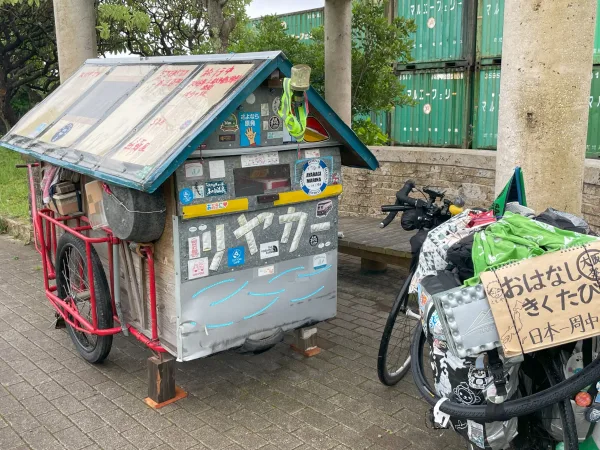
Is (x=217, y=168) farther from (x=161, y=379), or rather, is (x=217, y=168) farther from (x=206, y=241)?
(x=161, y=379)

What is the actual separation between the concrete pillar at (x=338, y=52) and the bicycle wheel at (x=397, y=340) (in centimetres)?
408

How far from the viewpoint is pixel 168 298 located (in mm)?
3865

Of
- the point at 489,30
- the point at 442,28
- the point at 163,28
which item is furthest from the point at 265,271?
the point at 163,28

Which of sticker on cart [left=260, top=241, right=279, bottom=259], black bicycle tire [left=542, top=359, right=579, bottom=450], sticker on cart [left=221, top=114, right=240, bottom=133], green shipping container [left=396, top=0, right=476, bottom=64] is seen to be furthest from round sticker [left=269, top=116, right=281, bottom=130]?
green shipping container [left=396, top=0, right=476, bottom=64]

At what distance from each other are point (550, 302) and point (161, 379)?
2.47 meters

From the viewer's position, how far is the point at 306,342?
471cm

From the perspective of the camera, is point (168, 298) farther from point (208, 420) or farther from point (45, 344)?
point (45, 344)

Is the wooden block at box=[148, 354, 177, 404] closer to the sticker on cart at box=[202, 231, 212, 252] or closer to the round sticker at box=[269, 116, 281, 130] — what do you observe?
the sticker on cart at box=[202, 231, 212, 252]

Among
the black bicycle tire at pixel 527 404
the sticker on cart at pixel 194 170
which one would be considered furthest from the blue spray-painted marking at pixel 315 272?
the black bicycle tire at pixel 527 404

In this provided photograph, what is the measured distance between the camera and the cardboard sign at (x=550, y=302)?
2.46 m

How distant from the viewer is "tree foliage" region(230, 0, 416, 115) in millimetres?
8953

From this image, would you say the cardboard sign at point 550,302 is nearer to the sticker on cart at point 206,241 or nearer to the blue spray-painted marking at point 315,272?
the sticker on cart at point 206,241

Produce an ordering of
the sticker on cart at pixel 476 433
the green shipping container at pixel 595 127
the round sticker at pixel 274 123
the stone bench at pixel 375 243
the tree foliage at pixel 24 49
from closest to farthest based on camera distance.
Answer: the sticker on cart at pixel 476 433 → the round sticker at pixel 274 123 → the stone bench at pixel 375 243 → the green shipping container at pixel 595 127 → the tree foliage at pixel 24 49

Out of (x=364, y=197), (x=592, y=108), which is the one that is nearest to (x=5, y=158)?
(x=364, y=197)
